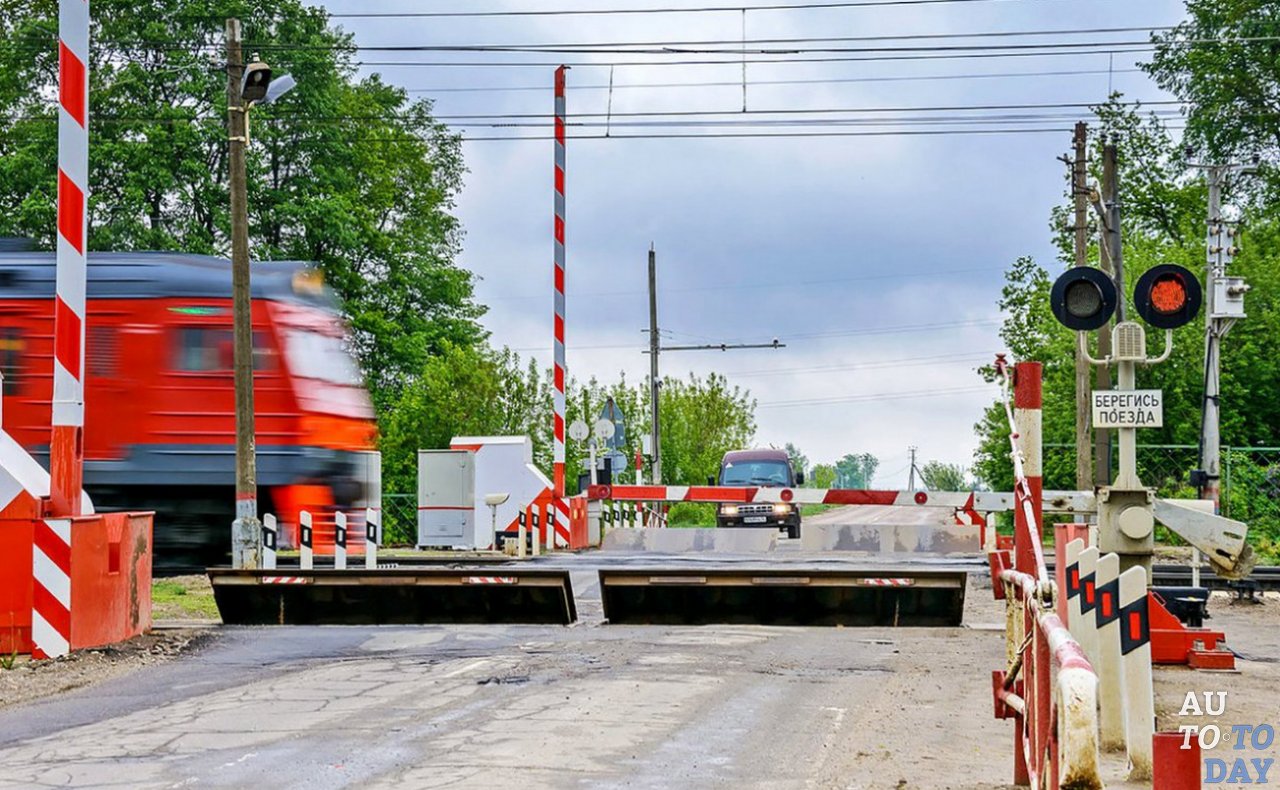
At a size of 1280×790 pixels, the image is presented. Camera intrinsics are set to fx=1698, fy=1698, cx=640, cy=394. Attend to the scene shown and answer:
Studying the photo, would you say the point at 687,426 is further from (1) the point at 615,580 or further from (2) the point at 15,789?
(2) the point at 15,789

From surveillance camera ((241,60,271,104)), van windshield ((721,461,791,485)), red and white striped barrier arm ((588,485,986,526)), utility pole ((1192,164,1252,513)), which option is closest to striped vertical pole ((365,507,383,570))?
red and white striped barrier arm ((588,485,986,526))

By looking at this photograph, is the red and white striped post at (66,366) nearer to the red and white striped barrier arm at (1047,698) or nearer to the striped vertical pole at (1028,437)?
the striped vertical pole at (1028,437)

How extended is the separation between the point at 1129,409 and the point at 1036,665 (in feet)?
22.2

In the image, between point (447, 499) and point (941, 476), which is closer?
point (447, 499)

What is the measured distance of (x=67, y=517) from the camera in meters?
13.9

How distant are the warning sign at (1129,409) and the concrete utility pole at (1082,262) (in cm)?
2374

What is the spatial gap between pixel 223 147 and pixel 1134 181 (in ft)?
108

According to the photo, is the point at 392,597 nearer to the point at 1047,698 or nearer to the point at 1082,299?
the point at 1082,299

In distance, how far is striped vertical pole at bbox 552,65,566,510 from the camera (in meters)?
32.7

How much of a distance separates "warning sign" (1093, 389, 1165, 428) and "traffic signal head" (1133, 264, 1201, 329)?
0.55 metres

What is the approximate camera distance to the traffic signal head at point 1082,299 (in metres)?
12.4

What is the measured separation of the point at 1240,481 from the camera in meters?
33.1

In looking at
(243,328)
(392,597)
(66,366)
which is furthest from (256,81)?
(66,366)

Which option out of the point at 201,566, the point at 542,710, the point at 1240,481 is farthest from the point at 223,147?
the point at 542,710
